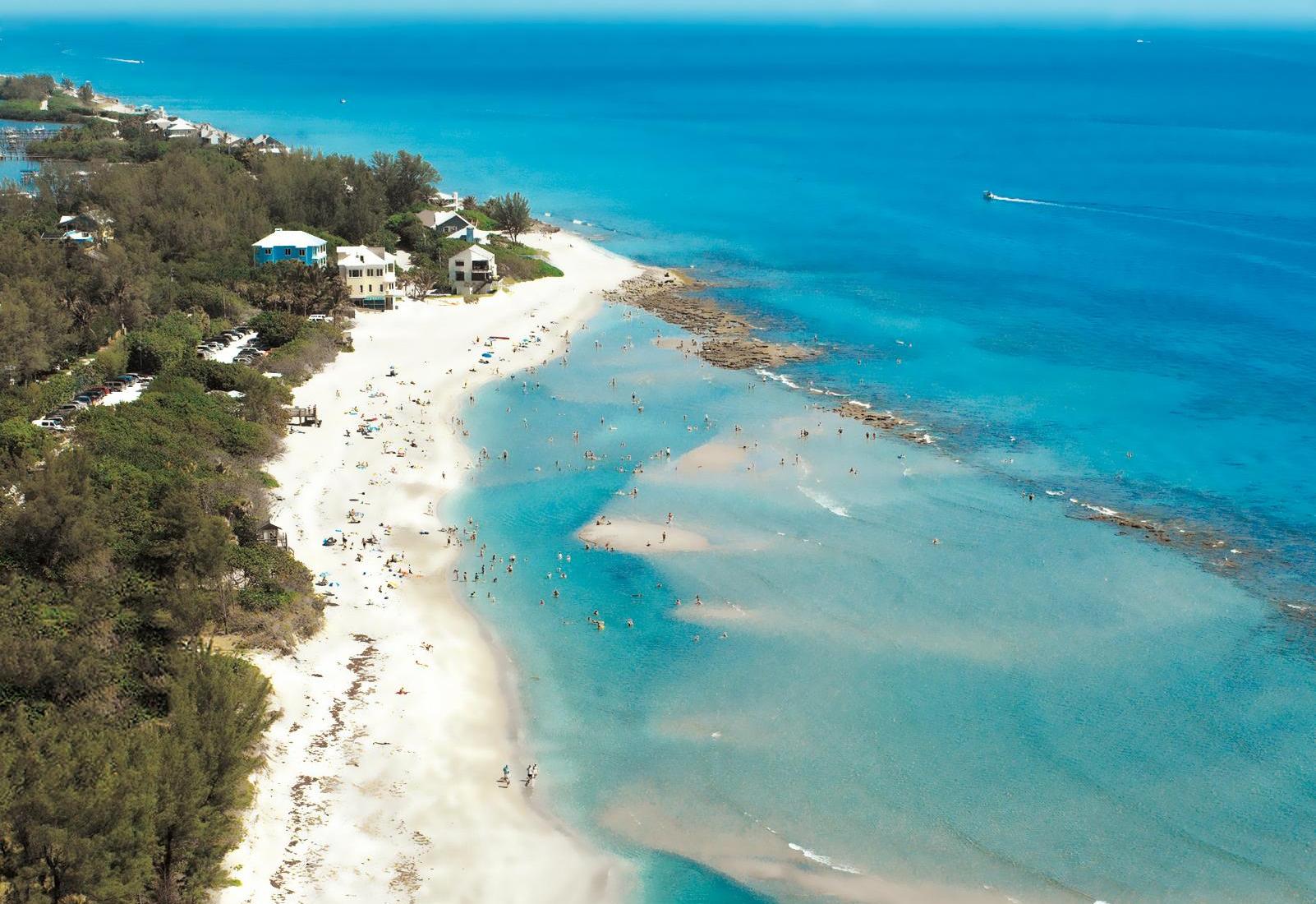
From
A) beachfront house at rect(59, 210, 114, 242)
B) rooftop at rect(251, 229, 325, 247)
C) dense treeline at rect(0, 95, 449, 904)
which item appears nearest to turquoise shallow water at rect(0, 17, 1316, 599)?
Result: rooftop at rect(251, 229, 325, 247)

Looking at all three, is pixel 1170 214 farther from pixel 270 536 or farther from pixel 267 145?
pixel 270 536

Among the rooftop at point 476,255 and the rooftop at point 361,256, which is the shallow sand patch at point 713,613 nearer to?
the rooftop at point 361,256

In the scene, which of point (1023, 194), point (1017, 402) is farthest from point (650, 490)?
point (1023, 194)

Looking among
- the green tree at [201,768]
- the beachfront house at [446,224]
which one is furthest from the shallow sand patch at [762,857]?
the beachfront house at [446,224]

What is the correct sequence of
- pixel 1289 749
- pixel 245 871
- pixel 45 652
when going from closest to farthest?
pixel 245 871
pixel 45 652
pixel 1289 749

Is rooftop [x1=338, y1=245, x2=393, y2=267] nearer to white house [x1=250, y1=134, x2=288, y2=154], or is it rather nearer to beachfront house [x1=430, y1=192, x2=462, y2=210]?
beachfront house [x1=430, y1=192, x2=462, y2=210]

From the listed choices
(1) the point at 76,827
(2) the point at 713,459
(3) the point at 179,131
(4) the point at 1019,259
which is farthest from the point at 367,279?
(3) the point at 179,131

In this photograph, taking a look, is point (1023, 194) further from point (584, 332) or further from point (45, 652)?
point (45, 652)
